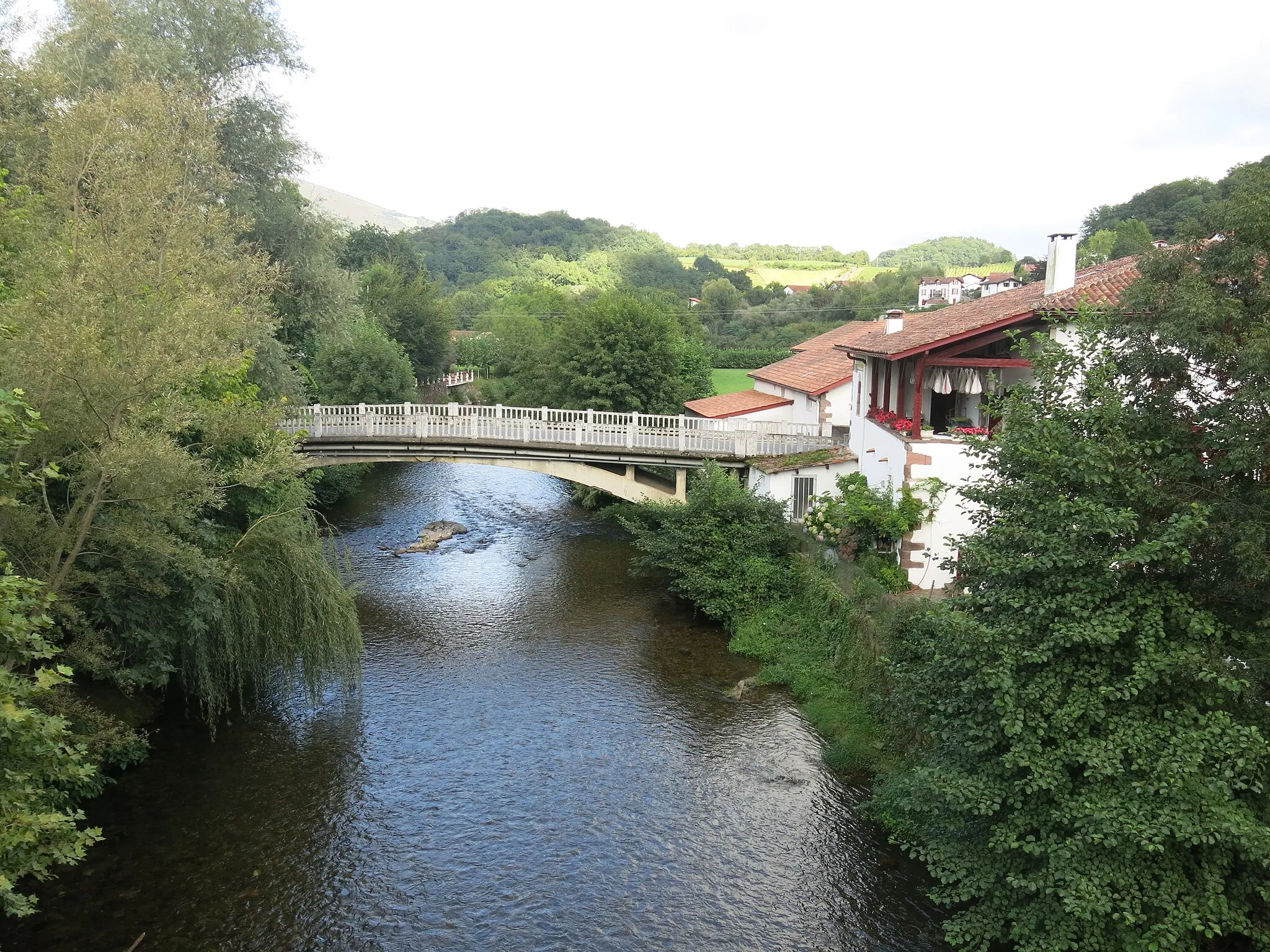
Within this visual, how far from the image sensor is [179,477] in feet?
37.6

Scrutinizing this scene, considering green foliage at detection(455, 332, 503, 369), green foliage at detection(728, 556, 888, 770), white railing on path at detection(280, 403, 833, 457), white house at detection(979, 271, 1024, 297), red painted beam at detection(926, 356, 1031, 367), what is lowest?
green foliage at detection(728, 556, 888, 770)

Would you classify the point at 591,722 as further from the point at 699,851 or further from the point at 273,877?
the point at 273,877

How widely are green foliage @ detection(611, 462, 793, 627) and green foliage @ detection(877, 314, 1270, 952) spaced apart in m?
11.2

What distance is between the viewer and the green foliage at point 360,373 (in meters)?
35.4

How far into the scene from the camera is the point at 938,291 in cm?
9719

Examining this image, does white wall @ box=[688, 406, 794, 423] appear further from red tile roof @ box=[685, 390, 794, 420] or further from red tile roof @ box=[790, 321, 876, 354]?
red tile roof @ box=[790, 321, 876, 354]

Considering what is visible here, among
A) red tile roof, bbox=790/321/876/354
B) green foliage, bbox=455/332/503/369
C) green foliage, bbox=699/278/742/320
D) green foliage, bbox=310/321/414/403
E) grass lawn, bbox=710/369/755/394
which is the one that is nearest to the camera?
green foliage, bbox=310/321/414/403

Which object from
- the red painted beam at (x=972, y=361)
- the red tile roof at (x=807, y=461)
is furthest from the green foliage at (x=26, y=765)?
the red tile roof at (x=807, y=461)

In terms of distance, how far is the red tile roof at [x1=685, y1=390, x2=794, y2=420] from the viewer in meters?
31.8

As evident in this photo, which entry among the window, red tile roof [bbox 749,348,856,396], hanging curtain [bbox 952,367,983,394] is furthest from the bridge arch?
hanging curtain [bbox 952,367,983,394]

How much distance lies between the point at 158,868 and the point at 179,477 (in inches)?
206

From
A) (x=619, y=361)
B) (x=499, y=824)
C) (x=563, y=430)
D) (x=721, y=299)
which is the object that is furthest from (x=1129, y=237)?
(x=499, y=824)

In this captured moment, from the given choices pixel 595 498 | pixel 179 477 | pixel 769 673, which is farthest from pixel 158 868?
pixel 595 498

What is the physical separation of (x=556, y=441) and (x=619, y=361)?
6637mm
